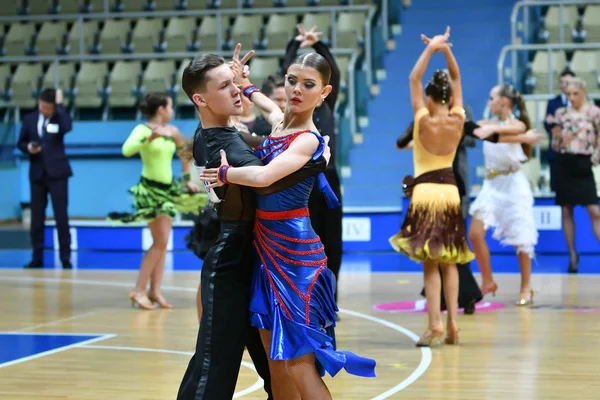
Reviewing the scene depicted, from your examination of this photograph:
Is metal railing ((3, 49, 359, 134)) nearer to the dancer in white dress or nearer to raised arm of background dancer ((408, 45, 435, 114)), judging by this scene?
the dancer in white dress

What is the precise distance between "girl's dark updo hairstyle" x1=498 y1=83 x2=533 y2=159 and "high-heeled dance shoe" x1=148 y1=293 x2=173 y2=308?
2977 millimetres

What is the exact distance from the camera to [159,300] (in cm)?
796

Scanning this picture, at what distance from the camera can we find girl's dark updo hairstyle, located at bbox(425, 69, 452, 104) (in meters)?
6.09

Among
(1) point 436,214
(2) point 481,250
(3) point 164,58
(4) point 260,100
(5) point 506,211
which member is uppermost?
(3) point 164,58

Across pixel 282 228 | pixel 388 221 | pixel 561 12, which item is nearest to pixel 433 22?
pixel 561 12

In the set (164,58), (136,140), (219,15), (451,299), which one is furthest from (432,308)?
(164,58)

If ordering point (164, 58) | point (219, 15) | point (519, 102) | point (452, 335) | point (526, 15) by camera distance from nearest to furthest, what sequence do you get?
point (452, 335) → point (519, 102) → point (526, 15) → point (219, 15) → point (164, 58)

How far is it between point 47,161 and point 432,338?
5.95 m

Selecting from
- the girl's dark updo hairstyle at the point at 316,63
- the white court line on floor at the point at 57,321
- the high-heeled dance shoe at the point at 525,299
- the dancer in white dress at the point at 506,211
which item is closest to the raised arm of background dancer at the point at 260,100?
the girl's dark updo hairstyle at the point at 316,63

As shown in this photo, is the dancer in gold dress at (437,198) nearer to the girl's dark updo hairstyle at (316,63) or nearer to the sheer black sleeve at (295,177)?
the girl's dark updo hairstyle at (316,63)

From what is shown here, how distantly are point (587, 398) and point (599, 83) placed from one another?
25.6 ft

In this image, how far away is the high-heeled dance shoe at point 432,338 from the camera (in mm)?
6156

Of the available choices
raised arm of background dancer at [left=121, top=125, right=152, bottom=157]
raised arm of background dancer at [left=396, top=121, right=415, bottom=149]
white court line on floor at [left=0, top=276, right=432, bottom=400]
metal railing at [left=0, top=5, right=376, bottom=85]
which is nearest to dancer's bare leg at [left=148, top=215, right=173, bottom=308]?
raised arm of background dancer at [left=121, top=125, right=152, bottom=157]

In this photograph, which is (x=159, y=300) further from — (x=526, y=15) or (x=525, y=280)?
(x=526, y=15)
